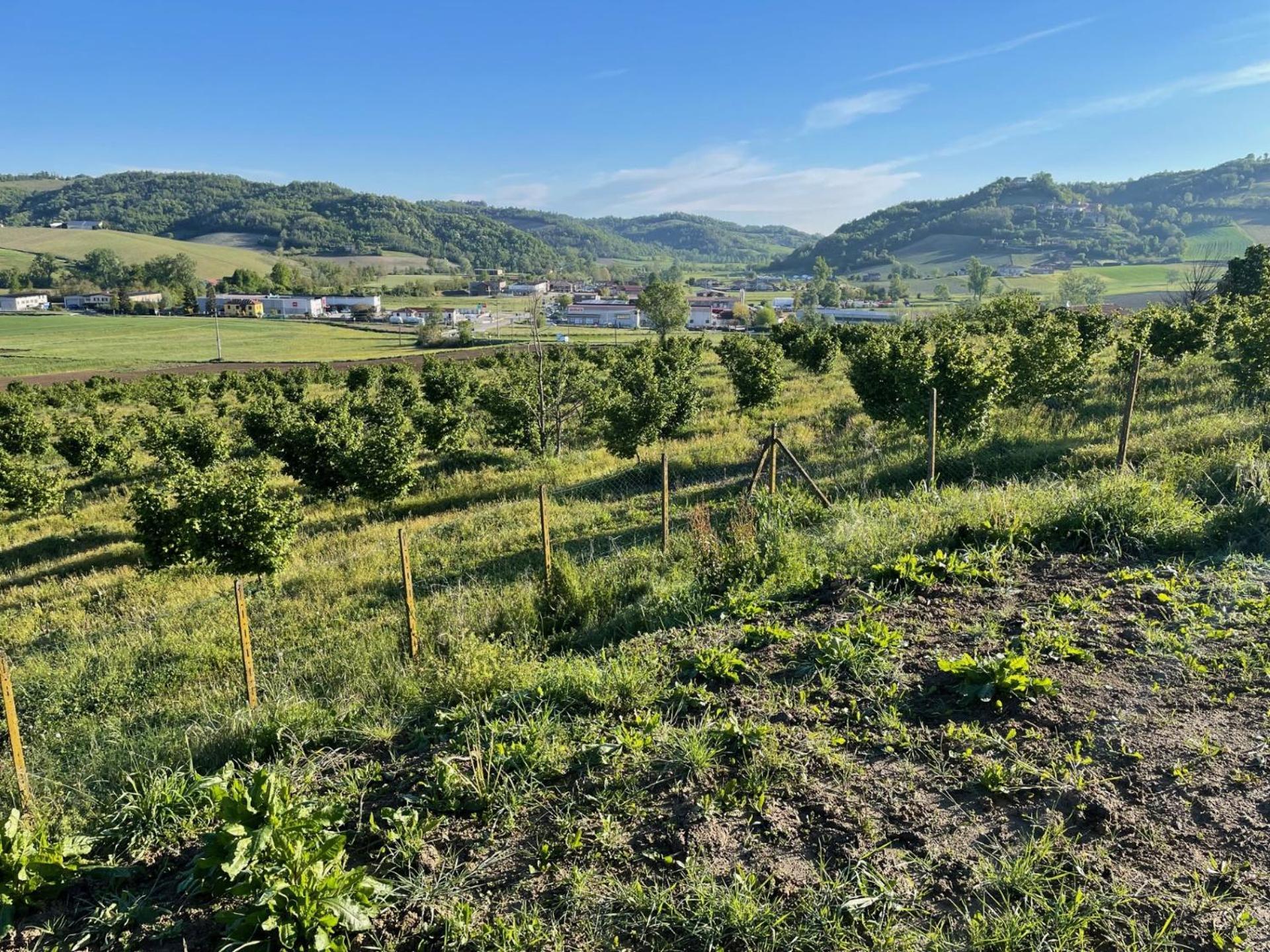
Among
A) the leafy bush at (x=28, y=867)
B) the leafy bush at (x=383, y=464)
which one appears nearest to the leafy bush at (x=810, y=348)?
the leafy bush at (x=383, y=464)

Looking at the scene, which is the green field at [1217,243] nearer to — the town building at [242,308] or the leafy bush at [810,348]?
the leafy bush at [810,348]

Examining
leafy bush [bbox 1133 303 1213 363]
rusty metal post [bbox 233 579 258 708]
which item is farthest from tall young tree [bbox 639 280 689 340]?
rusty metal post [bbox 233 579 258 708]

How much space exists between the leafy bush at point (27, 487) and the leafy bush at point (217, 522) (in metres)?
9.56

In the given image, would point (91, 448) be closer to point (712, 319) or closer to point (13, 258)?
point (712, 319)

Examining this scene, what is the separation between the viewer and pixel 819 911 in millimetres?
2990

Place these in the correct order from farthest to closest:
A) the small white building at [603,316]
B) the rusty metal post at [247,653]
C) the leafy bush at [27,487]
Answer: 1. the small white building at [603,316]
2. the leafy bush at [27,487]
3. the rusty metal post at [247,653]

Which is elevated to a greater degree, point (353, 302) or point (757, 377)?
point (353, 302)

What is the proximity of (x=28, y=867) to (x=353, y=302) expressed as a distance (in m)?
130

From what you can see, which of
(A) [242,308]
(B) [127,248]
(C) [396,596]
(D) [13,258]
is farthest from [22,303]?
(C) [396,596]

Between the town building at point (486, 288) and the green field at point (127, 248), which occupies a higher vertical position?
the green field at point (127, 248)

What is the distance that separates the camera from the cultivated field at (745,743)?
10.0 ft

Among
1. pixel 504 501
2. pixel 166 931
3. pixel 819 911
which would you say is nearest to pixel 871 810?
pixel 819 911

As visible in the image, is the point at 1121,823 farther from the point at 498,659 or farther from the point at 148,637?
the point at 148,637

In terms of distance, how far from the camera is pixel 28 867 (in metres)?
3.24
